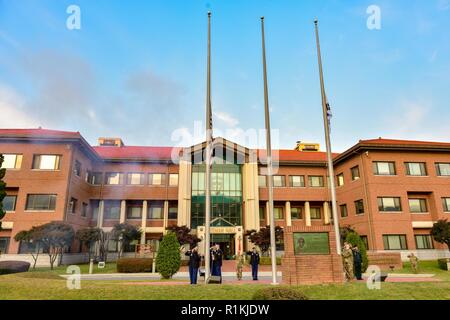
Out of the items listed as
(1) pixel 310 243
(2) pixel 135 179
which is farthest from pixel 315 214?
(1) pixel 310 243

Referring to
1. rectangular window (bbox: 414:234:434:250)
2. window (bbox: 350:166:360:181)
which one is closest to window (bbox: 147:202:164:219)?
window (bbox: 350:166:360:181)

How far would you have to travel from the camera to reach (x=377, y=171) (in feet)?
105

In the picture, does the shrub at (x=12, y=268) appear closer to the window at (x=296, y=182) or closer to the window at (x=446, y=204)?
the window at (x=296, y=182)

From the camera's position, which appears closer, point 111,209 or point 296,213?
point 111,209

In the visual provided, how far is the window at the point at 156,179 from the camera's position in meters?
37.8

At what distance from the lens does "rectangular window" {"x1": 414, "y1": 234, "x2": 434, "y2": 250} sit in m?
31.1

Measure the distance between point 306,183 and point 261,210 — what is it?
21.3 ft

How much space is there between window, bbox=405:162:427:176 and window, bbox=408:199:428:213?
273 cm

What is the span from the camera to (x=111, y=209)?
122 ft

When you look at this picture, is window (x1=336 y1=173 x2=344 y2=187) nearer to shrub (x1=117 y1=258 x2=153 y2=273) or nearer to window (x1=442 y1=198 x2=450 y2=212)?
window (x1=442 y1=198 x2=450 y2=212)

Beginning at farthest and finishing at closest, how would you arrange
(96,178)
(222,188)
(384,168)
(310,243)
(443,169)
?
(96,178), (222,188), (443,169), (384,168), (310,243)

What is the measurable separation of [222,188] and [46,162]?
18162 millimetres

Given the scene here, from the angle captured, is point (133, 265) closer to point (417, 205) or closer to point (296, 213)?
point (296, 213)
